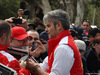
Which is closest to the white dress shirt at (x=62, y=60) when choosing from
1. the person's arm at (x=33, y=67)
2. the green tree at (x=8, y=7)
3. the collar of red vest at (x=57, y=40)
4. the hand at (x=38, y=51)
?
the collar of red vest at (x=57, y=40)

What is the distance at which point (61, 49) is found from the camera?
235 centimetres

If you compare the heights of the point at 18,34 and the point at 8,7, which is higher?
the point at 18,34

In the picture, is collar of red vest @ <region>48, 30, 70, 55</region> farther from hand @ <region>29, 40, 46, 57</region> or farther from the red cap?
hand @ <region>29, 40, 46, 57</region>

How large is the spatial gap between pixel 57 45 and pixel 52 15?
41 centimetres

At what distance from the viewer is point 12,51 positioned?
8.90 ft

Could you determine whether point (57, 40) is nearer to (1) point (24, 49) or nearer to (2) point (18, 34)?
(1) point (24, 49)

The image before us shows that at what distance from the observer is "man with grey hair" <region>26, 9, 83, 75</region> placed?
2.32 meters

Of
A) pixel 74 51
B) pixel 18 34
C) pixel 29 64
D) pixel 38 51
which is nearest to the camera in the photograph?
pixel 74 51

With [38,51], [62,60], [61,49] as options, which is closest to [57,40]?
[61,49]

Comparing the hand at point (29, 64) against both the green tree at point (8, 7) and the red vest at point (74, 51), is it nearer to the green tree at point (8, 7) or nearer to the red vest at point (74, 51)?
the red vest at point (74, 51)

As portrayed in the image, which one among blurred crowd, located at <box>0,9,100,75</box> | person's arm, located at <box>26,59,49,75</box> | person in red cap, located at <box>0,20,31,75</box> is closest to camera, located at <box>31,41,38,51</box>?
blurred crowd, located at <box>0,9,100,75</box>

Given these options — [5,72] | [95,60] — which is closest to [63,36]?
[5,72]

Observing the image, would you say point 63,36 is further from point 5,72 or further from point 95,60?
point 95,60

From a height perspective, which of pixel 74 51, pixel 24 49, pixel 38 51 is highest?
pixel 74 51
